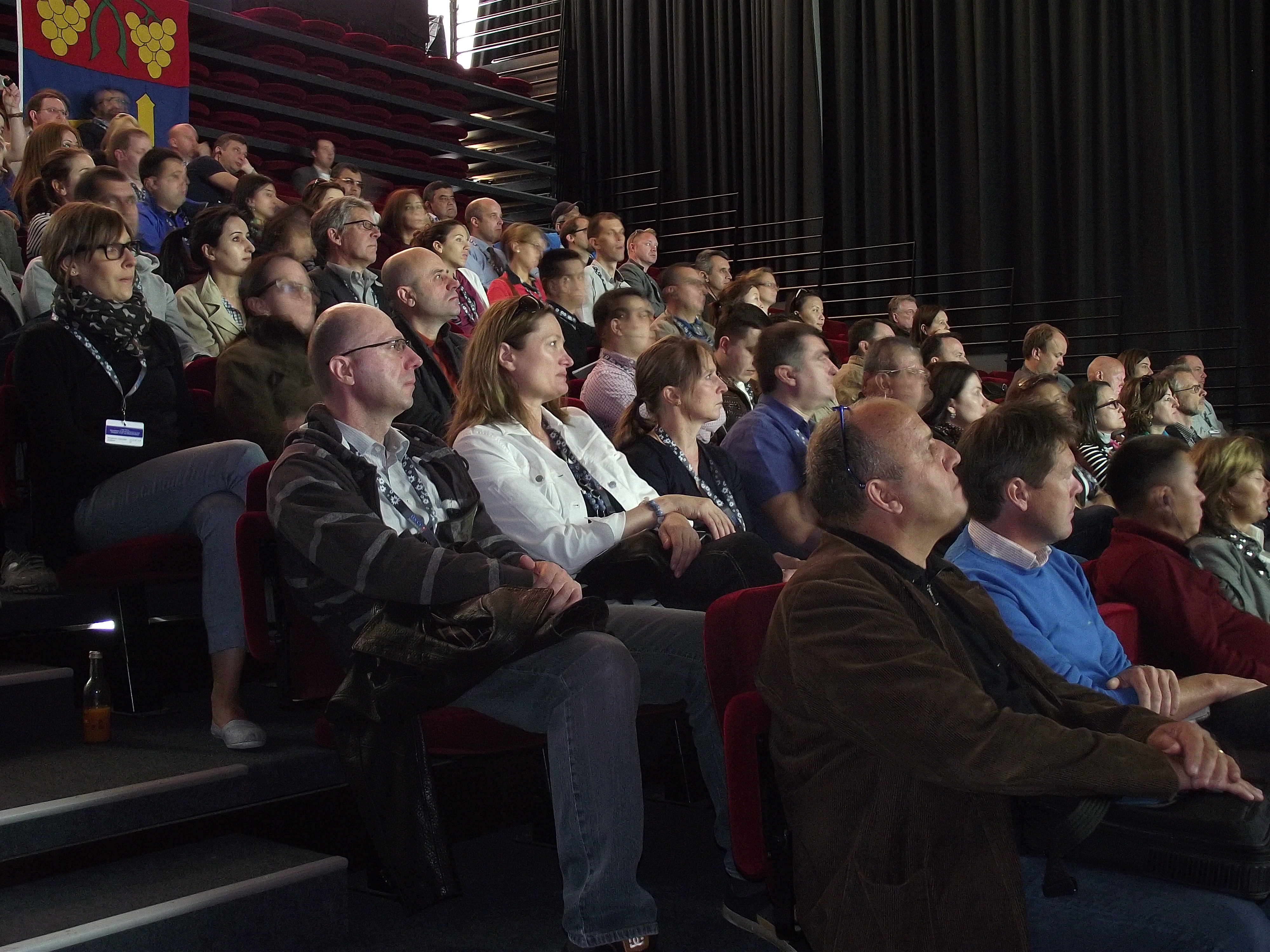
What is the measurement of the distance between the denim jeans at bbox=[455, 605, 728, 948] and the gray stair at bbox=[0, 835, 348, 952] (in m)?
0.39

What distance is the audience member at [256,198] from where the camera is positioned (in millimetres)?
5238

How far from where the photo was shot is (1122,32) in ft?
26.2

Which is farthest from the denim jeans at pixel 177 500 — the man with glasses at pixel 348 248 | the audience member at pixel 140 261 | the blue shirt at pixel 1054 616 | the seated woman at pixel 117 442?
the man with glasses at pixel 348 248

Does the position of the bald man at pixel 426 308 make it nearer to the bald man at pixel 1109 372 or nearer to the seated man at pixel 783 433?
the seated man at pixel 783 433

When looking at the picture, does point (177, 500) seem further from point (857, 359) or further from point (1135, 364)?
→ point (1135, 364)

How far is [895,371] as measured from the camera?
372cm

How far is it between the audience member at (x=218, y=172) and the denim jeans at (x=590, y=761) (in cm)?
446

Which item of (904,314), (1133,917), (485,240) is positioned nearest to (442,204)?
(485,240)

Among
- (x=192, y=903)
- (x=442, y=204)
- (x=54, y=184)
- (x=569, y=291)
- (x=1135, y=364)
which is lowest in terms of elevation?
(x=192, y=903)

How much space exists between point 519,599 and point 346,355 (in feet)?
2.21

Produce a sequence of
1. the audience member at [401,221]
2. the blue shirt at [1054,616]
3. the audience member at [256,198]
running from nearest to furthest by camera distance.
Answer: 1. the blue shirt at [1054,616]
2. the audience member at [256,198]
3. the audience member at [401,221]

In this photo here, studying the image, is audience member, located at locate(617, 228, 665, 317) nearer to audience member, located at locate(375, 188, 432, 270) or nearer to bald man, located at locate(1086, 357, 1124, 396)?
audience member, located at locate(375, 188, 432, 270)

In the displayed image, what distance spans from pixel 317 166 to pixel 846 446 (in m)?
6.94

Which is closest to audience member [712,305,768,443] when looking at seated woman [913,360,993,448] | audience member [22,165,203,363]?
seated woman [913,360,993,448]
